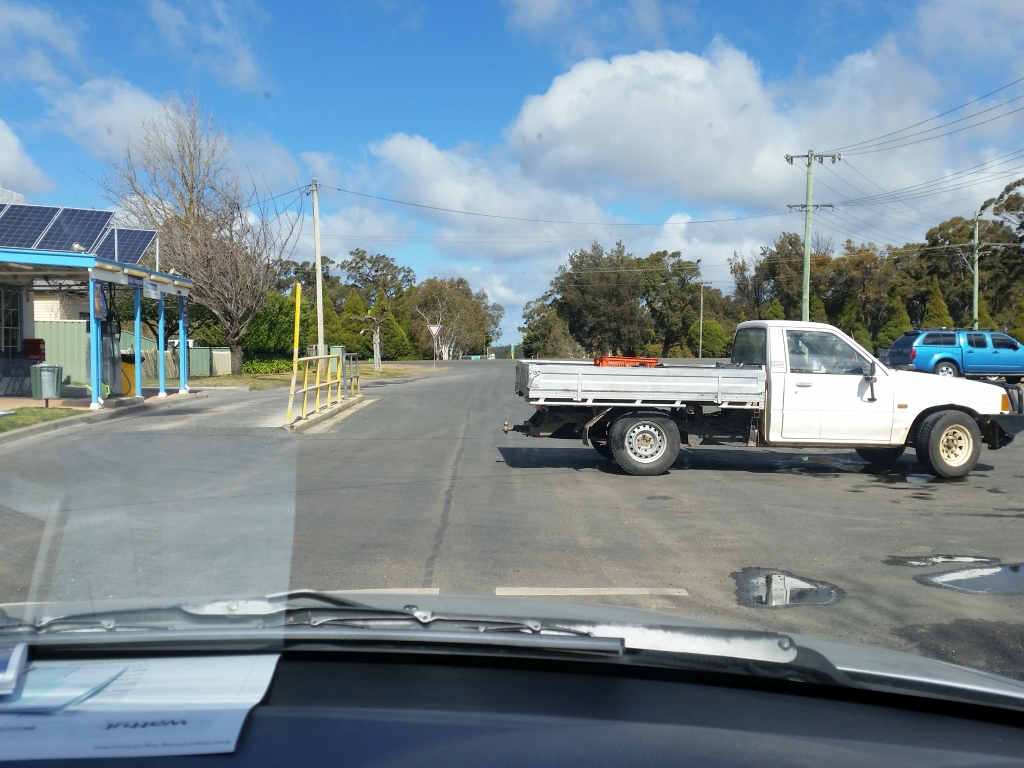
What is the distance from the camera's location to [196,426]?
17594mm

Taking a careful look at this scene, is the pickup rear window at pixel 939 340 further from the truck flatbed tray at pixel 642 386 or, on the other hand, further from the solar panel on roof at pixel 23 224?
the solar panel on roof at pixel 23 224

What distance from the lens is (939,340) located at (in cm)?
3133

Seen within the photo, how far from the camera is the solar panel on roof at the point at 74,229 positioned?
22.8 m

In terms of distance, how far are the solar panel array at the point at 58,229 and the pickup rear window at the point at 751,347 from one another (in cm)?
1603

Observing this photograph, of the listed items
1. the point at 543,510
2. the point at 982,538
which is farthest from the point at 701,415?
the point at 982,538

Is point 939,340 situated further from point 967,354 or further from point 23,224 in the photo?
Answer: point 23,224

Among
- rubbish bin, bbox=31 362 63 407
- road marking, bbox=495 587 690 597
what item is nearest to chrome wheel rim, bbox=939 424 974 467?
road marking, bbox=495 587 690 597

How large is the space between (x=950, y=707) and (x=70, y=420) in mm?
17742

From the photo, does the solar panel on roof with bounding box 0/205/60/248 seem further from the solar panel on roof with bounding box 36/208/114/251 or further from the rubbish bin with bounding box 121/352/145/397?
the rubbish bin with bounding box 121/352/145/397

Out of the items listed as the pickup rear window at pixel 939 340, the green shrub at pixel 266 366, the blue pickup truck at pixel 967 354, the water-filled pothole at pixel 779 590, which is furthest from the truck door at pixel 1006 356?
the green shrub at pixel 266 366

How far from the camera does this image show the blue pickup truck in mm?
31000

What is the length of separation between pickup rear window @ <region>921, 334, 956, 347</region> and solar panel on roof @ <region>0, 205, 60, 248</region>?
2720cm

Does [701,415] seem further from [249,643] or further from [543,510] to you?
[249,643]

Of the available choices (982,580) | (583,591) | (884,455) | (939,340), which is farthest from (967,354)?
(583,591)
